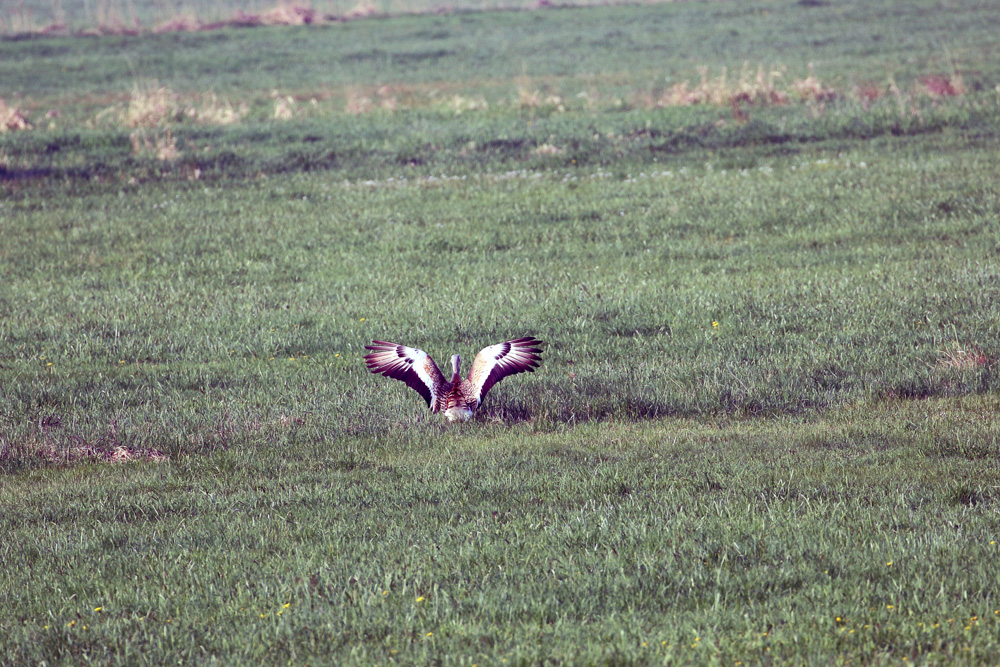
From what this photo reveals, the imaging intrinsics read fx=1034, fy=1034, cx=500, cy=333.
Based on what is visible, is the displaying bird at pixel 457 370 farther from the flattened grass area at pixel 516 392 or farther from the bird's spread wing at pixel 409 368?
the flattened grass area at pixel 516 392

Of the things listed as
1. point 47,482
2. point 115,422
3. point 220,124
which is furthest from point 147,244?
point 220,124

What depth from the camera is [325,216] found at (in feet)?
49.6

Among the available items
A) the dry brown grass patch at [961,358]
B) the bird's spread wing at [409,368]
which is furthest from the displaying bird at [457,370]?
the dry brown grass patch at [961,358]

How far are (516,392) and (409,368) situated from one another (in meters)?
0.98

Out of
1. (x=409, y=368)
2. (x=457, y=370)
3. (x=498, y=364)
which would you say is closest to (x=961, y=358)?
(x=498, y=364)

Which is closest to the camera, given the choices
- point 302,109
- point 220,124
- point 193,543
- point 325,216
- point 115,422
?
point 193,543

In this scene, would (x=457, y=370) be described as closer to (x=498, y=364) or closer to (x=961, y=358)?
(x=498, y=364)

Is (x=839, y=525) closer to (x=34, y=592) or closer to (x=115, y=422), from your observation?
(x=34, y=592)

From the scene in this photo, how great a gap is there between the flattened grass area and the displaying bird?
0.20 meters

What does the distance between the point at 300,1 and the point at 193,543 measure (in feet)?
183

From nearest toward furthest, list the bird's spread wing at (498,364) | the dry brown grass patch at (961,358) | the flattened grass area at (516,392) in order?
the flattened grass area at (516,392), the bird's spread wing at (498,364), the dry brown grass patch at (961,358)

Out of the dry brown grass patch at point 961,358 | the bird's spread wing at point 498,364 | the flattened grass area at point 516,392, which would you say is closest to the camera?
the flattened grass area at point 516,392

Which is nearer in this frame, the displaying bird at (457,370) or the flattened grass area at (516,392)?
the flattened grass area at (516,392)

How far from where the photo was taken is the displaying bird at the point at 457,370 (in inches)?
281
